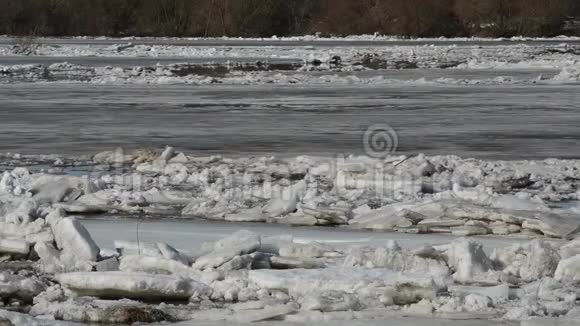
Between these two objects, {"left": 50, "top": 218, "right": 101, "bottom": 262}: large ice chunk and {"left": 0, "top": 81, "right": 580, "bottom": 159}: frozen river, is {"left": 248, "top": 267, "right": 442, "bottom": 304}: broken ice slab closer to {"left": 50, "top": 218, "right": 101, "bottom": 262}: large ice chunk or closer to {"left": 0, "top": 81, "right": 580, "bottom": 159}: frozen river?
{"left": 50, "top": 218, "right": 101, "bottom": 262}: large ice chunk

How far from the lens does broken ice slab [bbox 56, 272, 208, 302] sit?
6031 mm

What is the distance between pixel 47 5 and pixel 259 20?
46.2 feet

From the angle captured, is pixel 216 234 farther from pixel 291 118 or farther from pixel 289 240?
pixel 291 118

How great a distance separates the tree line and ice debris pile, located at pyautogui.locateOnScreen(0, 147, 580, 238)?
53.8 m

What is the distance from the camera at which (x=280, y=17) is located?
7325cm

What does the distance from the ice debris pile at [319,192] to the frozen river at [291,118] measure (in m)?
1.39

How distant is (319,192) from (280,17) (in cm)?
6492

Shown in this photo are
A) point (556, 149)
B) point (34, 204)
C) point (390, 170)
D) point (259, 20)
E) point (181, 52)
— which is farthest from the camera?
point (259, 20)

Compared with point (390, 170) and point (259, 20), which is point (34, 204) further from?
point (259, 20)

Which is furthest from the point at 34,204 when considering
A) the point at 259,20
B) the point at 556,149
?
the point at 259,20

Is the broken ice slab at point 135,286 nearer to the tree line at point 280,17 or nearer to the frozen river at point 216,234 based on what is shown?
the frozen river at point 216,234

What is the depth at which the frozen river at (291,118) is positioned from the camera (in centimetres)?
1288

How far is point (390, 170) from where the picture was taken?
10156 mm

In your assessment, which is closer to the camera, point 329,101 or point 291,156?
point 291,156
